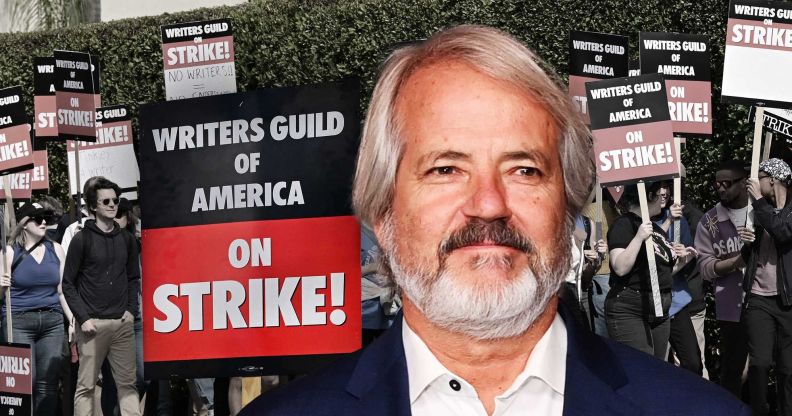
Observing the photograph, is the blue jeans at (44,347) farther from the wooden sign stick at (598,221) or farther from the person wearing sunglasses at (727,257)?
the person wearing sunglasses at (727,257)

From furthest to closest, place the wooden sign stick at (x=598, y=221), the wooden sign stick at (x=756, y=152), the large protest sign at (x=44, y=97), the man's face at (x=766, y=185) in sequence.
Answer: the large protest sign at (x=44, y=97) → the wooden sign stick at (x=598, y=221) → the man's face at (x=766, y=185) → the wooden sign stick at (x=756, y=152)

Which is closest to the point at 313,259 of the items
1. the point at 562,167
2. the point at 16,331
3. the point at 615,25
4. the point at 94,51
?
the point at 562,167

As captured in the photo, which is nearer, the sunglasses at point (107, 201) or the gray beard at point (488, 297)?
the gray beard at point (488, 297)

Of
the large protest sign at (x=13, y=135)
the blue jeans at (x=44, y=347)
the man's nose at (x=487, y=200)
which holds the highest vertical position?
the man's nose at (x=487, y=200)

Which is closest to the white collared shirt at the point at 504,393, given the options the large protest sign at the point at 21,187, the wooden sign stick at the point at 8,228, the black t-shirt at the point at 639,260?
the black t-shirt at the point at 639,260

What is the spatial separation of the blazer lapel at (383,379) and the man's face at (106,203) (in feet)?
24.3

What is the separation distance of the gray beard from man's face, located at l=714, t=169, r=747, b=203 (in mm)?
7311

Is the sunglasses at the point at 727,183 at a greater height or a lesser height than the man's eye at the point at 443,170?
lesser

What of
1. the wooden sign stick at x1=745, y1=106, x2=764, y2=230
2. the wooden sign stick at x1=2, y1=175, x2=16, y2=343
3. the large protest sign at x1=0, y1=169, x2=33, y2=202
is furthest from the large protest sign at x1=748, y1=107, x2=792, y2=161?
the large protest sign at x1=0, y1=169, x2=33, y2=202

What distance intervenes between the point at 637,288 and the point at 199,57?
3.41 meters

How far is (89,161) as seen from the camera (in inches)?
512

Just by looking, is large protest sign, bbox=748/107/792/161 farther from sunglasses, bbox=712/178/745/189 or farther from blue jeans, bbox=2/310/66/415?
blue jeans, bbox=2/310/66/415

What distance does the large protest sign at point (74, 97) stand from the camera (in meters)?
11.9

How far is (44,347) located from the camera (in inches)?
404
